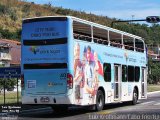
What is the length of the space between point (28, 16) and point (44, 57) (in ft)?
362

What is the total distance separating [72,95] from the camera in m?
19.2

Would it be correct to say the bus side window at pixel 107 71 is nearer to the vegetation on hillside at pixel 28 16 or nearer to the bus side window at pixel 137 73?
the bus side window at pixel 137 73

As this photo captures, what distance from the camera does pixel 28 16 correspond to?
12875 cm

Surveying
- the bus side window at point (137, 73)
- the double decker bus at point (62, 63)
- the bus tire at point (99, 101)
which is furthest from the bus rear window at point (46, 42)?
the bus side window at point (137, 73)

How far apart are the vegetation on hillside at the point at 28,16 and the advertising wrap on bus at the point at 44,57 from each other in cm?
6499

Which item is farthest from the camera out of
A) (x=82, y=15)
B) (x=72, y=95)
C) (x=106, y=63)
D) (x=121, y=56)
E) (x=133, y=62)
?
(x=82, y=15)

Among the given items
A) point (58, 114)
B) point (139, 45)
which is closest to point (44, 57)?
→ point (58, 114)

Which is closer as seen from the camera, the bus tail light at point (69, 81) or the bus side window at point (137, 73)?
the bus tail light at point (69, 81)

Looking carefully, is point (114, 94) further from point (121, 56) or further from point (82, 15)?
point (82, 15)

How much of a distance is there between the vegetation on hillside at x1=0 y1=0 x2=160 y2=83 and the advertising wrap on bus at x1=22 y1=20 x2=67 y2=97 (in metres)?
65.0

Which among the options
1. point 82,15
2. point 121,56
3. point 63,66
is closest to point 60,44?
point 63,66

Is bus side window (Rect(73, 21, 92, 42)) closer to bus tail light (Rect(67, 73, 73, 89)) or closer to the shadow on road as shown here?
bus tail light (Rect(67, 73, 73, 89))

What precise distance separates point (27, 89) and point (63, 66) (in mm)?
1838

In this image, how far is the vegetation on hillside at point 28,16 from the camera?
349 ft
